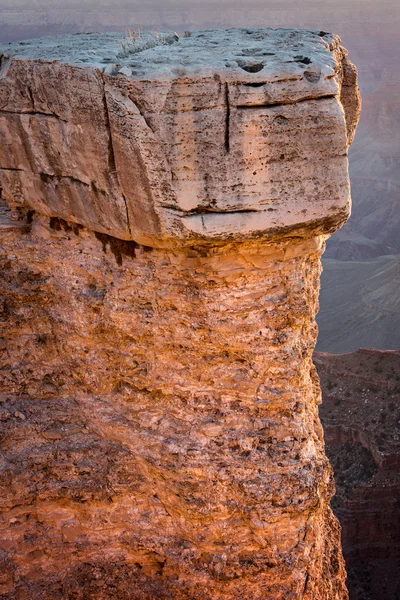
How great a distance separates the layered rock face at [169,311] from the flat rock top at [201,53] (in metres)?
0.02

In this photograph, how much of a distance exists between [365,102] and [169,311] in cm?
5086

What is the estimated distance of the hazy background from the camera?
32.2 meters

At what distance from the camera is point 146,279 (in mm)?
5469

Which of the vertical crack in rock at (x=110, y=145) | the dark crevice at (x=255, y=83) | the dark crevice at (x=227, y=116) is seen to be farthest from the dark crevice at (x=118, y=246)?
the dark crevice at (x=255, y=83)

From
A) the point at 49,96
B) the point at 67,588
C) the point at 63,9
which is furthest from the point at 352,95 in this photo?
the point at 63,9

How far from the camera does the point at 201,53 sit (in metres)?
4.86

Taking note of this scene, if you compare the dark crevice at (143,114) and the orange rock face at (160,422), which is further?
the orange rock face at (160,422)

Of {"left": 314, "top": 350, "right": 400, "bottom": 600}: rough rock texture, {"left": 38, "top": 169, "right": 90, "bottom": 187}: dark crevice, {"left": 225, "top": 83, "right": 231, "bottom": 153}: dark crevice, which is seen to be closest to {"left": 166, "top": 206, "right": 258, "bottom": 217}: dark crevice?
{"left": 225, "top": 83, "right": 231, "bottom": 153}: dark crevice

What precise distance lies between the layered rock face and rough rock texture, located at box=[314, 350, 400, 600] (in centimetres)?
732

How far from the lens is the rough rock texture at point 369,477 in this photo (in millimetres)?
13789

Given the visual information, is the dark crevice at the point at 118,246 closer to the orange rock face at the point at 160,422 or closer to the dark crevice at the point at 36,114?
the orange rock face at the point at 160,422

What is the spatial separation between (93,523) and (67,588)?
0.75 meters

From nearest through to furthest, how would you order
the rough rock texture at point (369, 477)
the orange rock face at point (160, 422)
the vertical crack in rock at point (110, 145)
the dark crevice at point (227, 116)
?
the dark crevice at point (227, 116)
the vertical crack in rock at point (110, 145)
the orange rock face at point (160, 422)
the rough rock texture at point (369, 477)

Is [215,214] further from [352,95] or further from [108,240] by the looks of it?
[352,95]
